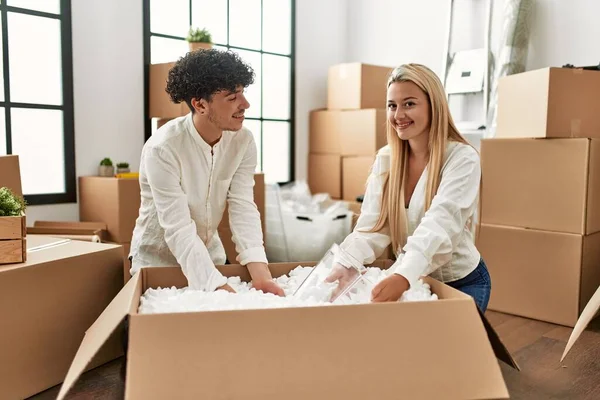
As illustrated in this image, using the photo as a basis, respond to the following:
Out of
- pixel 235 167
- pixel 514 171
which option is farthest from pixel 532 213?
pixel 235 167

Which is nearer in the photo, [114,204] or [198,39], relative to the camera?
[114,204]

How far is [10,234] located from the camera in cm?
152

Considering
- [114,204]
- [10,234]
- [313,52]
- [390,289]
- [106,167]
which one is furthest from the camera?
[313,52]

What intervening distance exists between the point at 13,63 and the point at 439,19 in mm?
2763

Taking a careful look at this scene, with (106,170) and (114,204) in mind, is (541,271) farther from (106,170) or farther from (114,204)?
(106,170)

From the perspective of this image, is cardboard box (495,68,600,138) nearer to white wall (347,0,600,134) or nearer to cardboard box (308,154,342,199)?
white wall (347,0,600,134)

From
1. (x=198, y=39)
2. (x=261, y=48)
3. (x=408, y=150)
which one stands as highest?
(x=261, y=48)

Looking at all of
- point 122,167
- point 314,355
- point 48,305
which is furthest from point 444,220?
point 122,167

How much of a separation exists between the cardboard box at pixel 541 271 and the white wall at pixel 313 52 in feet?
6.63

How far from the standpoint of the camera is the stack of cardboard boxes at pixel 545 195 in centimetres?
259

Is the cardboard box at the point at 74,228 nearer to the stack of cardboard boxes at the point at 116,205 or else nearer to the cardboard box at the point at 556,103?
the stack of cardboard boxes at the point at 116,205

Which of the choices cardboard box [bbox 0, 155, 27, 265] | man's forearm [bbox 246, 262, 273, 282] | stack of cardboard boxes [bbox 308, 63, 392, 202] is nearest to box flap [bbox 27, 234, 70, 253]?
cardboard box [bbox 0, 155, 27, 265]

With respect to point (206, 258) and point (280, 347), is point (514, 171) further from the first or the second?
point (280, 347)

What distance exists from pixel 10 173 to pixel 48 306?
0.92 meters
